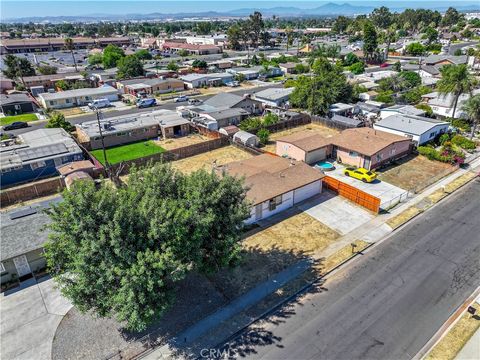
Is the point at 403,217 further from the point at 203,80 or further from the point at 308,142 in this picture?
the point at 203,80

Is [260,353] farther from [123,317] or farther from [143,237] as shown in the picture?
[143,237]

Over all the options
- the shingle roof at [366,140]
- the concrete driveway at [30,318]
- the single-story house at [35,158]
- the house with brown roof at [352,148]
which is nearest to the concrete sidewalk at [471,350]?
the concrete driveway at [30,318]

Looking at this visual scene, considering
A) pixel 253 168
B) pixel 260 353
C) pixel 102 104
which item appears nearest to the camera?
pixel 260 353

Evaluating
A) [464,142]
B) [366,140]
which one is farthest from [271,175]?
[464,142]

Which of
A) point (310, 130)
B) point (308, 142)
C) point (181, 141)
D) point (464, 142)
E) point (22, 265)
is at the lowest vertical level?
point (310, 130)

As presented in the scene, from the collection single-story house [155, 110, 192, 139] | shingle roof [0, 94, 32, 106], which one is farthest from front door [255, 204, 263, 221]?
shingle roof [0, 94, 32, 106]

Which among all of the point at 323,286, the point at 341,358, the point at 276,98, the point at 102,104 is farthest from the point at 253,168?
the point at 102,104
